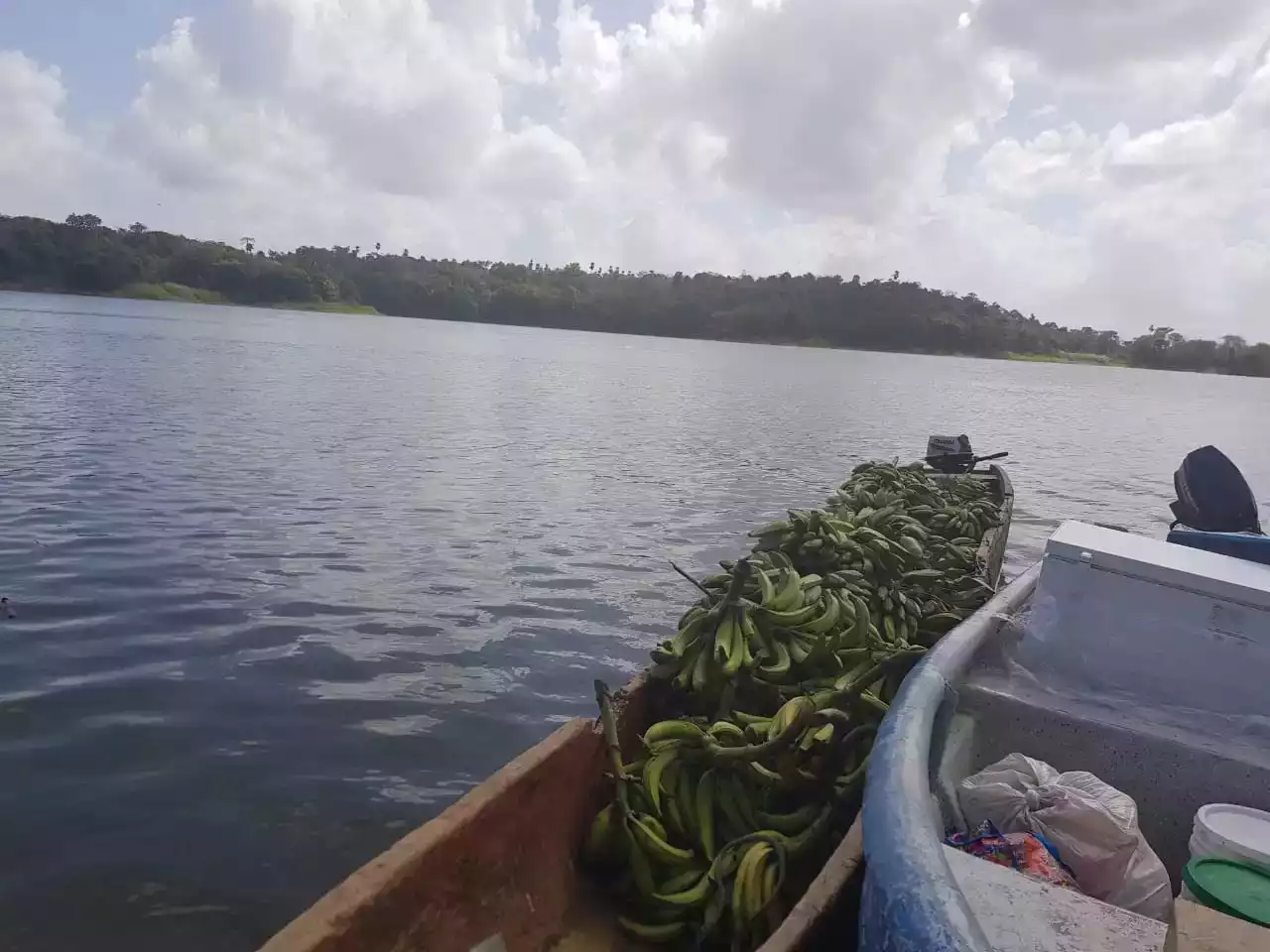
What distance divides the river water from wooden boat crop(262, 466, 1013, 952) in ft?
6.24

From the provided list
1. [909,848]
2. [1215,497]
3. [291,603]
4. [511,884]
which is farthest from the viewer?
[291,603]

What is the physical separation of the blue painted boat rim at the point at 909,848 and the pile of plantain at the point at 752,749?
33 centimetres

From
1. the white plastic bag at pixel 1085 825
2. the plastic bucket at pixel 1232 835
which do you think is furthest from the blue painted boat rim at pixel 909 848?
the plastic bucket at pixel 1232 835

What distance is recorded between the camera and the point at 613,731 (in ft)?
14.6

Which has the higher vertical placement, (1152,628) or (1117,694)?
(1152,628)

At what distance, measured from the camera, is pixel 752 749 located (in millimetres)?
4301

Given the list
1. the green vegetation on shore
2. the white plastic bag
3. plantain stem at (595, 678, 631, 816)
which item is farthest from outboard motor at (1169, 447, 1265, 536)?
the green vegetation on shore

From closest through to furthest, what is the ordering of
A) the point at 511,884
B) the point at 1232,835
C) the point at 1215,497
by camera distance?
1. the point at 1232,835
2. the point at 511,884
3. the point at 1215,497

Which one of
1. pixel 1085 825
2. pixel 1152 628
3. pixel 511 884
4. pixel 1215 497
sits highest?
pixel 1215 497

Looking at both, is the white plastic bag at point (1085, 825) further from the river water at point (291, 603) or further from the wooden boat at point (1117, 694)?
the river water at point (291, 603)

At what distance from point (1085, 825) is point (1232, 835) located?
46cm

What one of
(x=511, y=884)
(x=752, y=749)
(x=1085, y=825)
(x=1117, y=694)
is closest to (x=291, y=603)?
(x=511, y=884)

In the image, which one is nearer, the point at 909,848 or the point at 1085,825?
the point at 909,848

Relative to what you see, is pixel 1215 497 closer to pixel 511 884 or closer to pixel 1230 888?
A: pixel 1230 888
